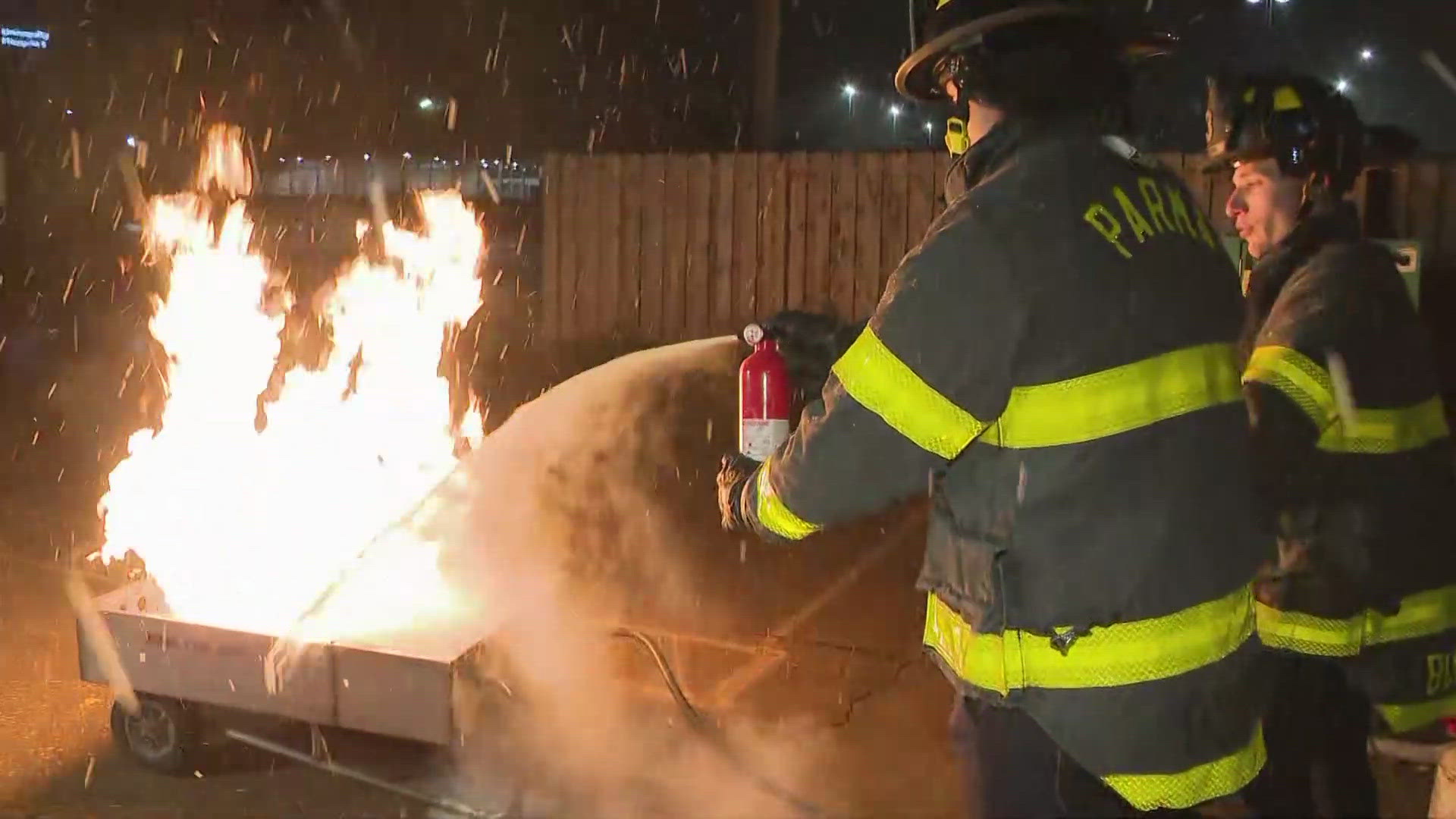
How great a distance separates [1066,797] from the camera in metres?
1.93

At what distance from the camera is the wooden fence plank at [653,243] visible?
1030 cm

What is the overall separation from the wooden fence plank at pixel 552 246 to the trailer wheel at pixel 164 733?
6934 millimetres

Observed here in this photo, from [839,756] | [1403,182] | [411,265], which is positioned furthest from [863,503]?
[1403,182]

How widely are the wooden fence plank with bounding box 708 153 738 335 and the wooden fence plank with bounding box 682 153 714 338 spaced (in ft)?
0.16

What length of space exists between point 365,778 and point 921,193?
21.5 feet

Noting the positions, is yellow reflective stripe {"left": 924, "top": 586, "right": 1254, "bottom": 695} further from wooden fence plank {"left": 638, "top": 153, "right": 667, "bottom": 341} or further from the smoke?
wooden fence plank {"left": 638, "top": 153, "right": 667, "bottom": 341}

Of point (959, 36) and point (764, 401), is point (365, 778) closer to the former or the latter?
point (764, 401)

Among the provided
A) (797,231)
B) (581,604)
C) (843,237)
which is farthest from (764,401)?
(797,231)

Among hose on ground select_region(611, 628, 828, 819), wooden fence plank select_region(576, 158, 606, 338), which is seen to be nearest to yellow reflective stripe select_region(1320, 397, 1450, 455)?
hose on ground select_region(611, 628, 828, 819)

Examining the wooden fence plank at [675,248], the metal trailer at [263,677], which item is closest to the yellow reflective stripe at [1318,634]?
the metal trailer at [263,677]

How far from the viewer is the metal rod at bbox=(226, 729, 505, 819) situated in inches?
153

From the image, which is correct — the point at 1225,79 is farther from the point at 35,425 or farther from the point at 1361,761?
the point at 35,425

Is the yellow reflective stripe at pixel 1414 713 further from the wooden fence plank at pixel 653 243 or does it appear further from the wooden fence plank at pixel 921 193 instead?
the wooden fence plank at pixel 653 243

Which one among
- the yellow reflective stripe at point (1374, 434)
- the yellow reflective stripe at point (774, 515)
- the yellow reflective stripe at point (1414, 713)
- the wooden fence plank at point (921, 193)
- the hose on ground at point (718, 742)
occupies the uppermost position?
the wooden fence plank at point (921, 193)
